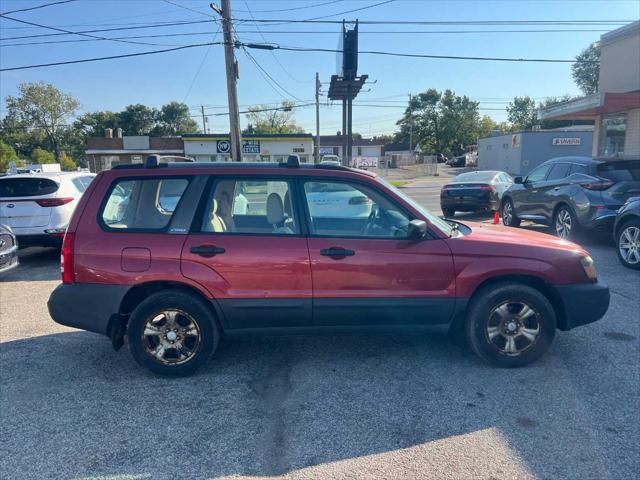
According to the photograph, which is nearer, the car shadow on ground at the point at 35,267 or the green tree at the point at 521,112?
the car shadow on ground at the point at 35,267

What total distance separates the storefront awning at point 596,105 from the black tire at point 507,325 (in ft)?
47.7

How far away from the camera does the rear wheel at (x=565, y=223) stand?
8.85 metres

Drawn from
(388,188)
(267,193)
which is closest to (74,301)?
(267,193)

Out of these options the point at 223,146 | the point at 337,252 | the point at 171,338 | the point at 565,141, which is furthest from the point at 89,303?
the point at 565,141

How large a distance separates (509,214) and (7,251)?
1031cm

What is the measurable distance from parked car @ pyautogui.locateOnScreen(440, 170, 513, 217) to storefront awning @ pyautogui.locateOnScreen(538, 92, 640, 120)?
556 cm

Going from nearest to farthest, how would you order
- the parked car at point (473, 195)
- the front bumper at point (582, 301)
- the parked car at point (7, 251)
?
the front bumper at point (582, 301), the parked car at point (7, 251), the parked car at point (473, 195)

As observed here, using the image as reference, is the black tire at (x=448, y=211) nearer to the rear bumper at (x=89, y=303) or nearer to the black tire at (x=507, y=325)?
the black tire at (x=507, y=325)

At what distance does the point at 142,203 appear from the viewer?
390 centimetres

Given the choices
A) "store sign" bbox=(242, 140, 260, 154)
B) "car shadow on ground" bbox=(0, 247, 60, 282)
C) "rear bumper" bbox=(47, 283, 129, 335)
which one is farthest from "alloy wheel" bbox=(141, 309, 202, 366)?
"store sign" bbox=(242, 140, 260, 154)

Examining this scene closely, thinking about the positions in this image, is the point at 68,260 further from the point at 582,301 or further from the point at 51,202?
the point at 51,202

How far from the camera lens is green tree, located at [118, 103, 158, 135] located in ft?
266

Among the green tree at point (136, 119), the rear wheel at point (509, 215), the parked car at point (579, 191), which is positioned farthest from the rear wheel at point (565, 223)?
the green tree at point (136, 119)

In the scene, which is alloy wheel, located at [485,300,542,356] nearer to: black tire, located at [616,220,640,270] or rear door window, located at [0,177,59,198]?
black tire, located at [616,220,640,270]
